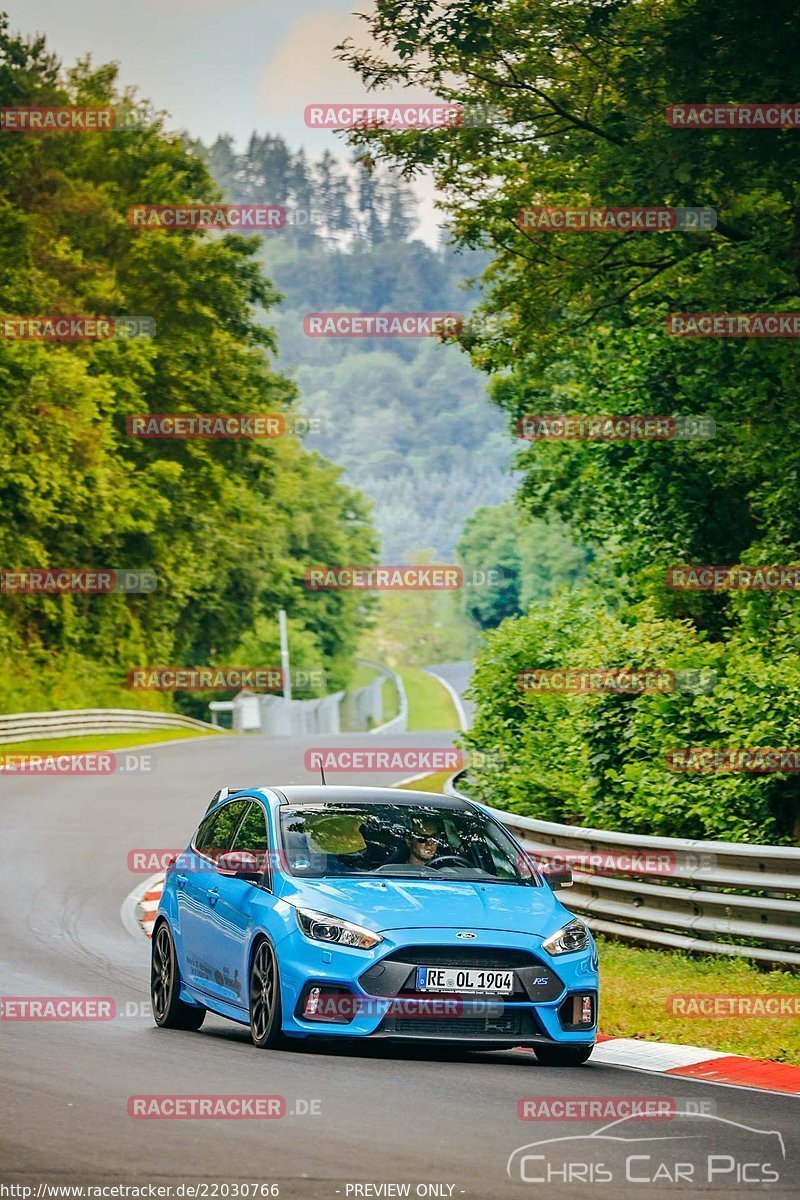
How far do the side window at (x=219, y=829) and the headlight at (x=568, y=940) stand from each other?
95.5 inches

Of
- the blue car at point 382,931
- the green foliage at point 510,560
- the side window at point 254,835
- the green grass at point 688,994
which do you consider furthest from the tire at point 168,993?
the green foliage at point 510,560

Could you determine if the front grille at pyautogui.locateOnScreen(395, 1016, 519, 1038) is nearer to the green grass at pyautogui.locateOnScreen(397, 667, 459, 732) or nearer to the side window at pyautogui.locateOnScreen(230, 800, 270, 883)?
the side window at pyautogui.locateOnScreen(230, 800, 270, 883)

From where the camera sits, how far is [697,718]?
649 inches

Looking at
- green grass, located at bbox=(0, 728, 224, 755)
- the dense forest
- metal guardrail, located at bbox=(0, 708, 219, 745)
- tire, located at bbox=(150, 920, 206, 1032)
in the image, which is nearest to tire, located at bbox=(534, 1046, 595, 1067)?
tire, located at bbox=(150, 920, 206, 1032)

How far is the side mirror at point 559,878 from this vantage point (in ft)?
35.3

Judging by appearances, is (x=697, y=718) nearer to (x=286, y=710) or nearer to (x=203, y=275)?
(x=203, y=275)

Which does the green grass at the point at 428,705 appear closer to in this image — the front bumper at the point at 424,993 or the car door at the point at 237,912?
the car door at the point at 237,912

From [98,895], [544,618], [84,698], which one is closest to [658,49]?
[544,618]

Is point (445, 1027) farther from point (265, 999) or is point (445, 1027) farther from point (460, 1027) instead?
point (265, 999)

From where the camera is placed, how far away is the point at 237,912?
10.8m

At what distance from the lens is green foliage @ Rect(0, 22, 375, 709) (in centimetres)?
5453

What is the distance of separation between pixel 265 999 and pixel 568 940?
1.74 meters

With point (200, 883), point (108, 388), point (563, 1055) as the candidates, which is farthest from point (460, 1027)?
point (108, 388)

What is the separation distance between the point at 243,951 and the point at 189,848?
1.90 meters
